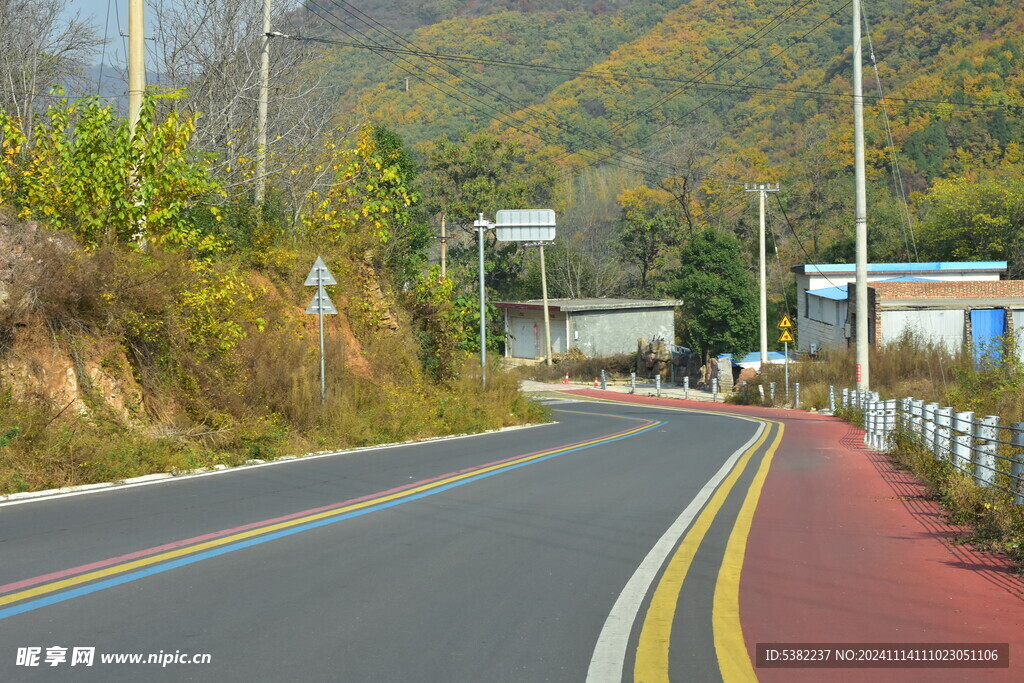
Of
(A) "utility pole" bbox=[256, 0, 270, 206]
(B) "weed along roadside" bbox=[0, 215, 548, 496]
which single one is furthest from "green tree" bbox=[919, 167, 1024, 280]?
(B) "weed along roadside" bbox=[0, 215, 548, 496]

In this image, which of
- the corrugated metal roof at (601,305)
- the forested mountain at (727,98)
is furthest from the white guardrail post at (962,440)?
the corrugated metal roof at (601,305)

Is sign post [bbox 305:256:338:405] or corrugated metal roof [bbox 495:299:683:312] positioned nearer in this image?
sign post [bbox 305:256:338:405]

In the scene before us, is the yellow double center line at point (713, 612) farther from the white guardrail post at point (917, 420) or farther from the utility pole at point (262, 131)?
the utility pole at point (262, 131)

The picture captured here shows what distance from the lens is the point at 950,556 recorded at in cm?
886

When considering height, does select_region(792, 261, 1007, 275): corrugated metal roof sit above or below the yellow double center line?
above

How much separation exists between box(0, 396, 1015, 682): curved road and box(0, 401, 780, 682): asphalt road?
20 millimetres

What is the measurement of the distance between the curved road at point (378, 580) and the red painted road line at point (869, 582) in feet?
0.70

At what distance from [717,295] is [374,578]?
57770 mm

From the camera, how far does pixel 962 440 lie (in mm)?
12969

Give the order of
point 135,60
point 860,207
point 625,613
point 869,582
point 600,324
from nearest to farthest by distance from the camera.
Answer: point 625,613 < point 869,582 < point 135,60 < point 860,207 < point 600,324

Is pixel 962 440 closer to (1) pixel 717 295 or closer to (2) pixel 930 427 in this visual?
(2) pixel 930 427

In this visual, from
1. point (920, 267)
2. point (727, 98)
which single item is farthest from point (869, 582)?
point (727, 98)

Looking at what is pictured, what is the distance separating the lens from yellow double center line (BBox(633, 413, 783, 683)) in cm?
555

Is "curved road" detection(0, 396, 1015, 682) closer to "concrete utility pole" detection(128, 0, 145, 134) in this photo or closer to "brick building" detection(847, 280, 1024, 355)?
"concrete utility pole" detection(128, 0, 145, 134)
